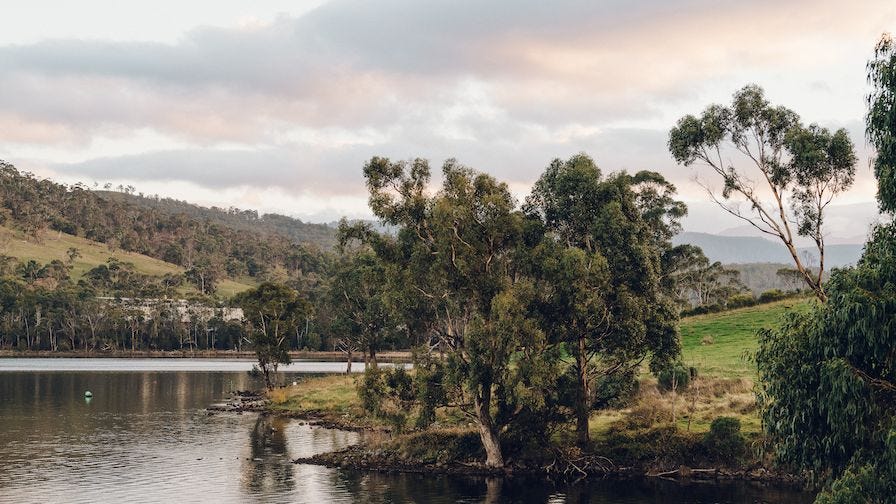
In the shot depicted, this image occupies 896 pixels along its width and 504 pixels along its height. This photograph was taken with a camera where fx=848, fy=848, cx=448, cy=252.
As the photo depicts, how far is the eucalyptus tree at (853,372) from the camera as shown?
1136 inches

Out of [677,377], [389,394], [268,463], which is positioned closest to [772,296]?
[677,377]

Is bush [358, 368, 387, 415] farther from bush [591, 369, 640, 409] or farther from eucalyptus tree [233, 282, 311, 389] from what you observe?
eucalyptus tree [233, 282, 311, 389]

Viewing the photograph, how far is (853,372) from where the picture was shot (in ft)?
96.7

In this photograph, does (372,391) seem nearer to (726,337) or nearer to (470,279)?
(470,279)

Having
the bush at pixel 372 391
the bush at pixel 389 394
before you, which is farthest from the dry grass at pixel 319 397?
the bush at pixel 372 391

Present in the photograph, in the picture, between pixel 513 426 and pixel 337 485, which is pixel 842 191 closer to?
pixel 513 426

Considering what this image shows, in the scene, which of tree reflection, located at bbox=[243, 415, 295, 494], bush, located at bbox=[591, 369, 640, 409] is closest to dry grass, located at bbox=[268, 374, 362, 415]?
tree reflection, located at bbox=[243, 415, 295, 494]

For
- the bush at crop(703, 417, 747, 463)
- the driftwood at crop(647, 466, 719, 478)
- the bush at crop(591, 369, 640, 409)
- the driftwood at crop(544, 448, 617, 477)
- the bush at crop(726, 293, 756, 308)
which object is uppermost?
the bush at crop(726, 293, 756, 308)

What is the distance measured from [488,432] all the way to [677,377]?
858 inches

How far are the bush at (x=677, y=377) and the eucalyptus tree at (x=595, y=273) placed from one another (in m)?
12.2

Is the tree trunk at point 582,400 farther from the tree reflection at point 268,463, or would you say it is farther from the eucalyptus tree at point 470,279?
the tree reflection at point 268,463

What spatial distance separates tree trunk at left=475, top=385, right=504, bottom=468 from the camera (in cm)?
6353

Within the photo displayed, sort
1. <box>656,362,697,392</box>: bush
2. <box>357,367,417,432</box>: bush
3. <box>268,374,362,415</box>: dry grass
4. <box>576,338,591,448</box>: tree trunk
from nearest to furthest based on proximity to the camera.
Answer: <box>576,338,591,448</box>: tree trunk
<box>357,367,417,432</box>: bush
<box>656,362,697,392</box>: bush
<box>268,374,362,415</box>: dry grass

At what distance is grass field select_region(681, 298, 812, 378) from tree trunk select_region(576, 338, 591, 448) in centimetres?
2154
